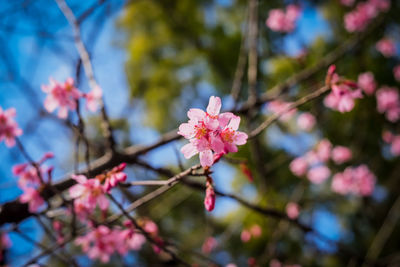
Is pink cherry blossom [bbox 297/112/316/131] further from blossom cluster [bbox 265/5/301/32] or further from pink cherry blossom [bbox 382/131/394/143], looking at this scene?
blossom cluster [bbox 265/5/301/32]

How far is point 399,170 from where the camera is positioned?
4.05 m

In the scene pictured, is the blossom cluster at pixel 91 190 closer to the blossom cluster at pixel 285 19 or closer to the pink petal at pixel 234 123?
the pink petal at pixel 234 123

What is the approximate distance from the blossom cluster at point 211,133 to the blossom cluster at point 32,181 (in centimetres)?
72

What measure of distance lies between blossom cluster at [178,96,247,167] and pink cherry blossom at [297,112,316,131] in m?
3.89

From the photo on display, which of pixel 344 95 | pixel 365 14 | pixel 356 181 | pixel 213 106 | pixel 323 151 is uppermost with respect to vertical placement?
pixel 213 106

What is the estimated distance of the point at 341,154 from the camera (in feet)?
13.4

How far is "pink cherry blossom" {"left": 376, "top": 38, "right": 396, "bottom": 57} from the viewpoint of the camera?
4320 mm

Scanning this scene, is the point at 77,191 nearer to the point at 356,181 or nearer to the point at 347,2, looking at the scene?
the point at 356,181

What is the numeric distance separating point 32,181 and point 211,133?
1.16m

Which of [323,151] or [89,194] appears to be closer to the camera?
[89,194]

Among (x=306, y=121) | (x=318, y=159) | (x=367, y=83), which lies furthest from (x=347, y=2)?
(x=318, y=159)

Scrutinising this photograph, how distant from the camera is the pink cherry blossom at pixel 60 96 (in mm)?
1460

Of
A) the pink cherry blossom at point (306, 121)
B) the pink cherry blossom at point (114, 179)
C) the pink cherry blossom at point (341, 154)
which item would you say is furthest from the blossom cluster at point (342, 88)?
the pink cherry blossom at point (306, 121)

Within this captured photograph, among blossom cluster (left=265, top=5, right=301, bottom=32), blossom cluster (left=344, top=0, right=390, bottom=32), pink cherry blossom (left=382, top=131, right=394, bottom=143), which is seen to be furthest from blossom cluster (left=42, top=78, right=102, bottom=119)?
pink cherry blossom (left=382, top=131, right=394, bottom=143)
